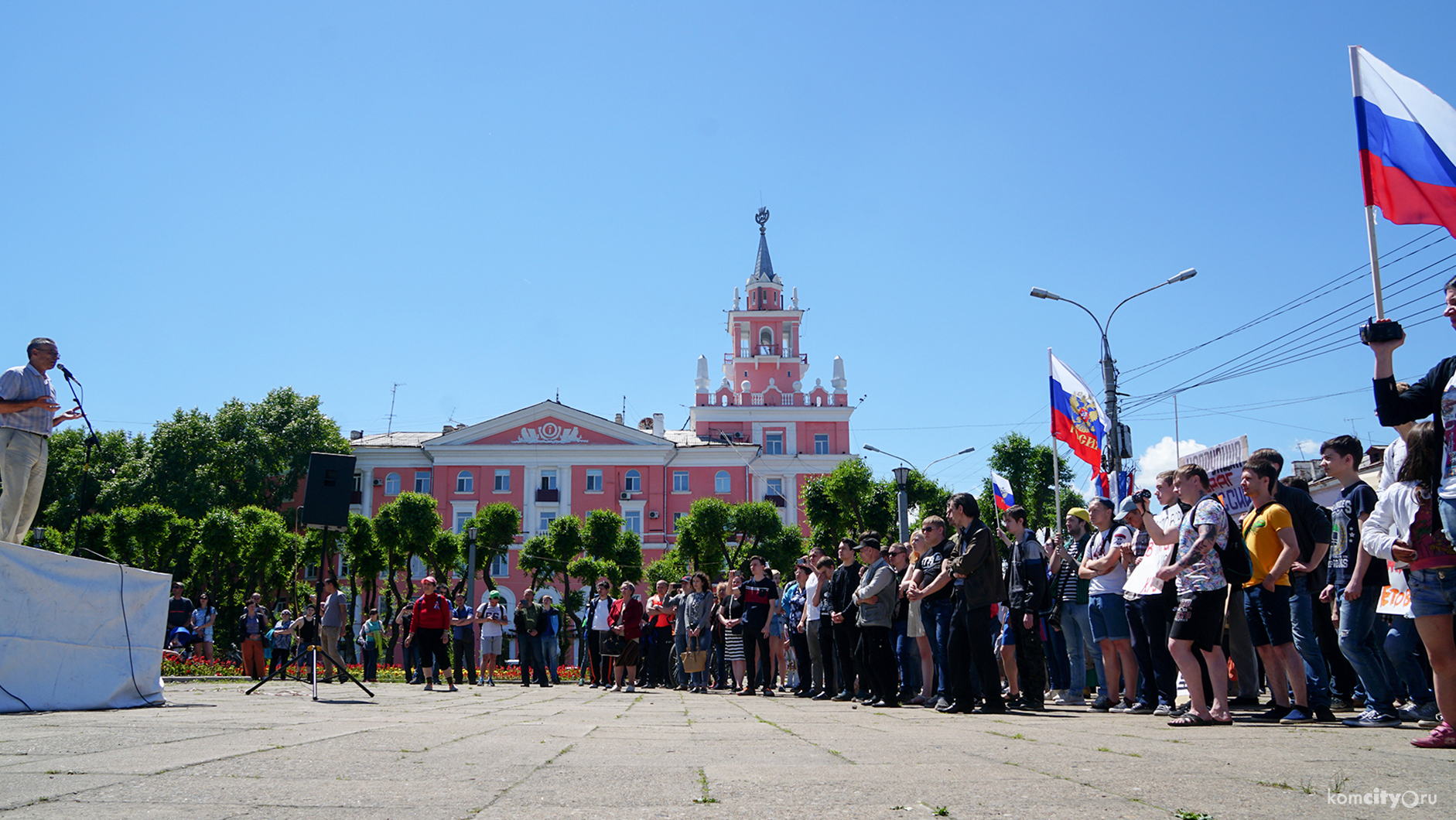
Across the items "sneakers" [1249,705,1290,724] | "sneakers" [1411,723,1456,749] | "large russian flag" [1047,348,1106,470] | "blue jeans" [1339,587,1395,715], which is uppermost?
"large russian flag" [1047,348,1106,470]

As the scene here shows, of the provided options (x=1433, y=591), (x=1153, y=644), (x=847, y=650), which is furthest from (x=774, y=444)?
(x=1433, y=591)

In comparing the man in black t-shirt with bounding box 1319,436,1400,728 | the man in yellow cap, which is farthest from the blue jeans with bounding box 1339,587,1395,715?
the man in yellow cap

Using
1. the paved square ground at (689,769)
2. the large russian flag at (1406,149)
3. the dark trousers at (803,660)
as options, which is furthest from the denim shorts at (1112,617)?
the dark trousers at (803,660)

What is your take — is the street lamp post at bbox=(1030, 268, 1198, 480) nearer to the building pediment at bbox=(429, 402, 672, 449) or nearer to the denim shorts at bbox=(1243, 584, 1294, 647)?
the denim shorts at bbox=(1243, 584, 1294, 647)

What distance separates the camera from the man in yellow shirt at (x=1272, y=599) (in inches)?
267

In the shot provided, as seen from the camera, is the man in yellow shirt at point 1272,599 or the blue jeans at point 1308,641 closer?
the man in yellow shirt at point 1272,599

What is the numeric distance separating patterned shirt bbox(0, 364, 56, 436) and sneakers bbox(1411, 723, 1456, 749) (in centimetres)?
A: 939

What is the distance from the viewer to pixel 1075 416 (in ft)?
55.7

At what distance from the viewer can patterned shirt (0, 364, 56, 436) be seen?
25.5 ft

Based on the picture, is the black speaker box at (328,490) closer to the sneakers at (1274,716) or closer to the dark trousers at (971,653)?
the dark trousers at (971,653)

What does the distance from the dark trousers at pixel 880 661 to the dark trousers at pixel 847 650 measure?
2.51ft

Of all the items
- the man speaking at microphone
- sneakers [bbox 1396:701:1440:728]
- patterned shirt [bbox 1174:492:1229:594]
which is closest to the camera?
sneakers [bbox 1396:701:1440:728]

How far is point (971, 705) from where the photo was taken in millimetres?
8328

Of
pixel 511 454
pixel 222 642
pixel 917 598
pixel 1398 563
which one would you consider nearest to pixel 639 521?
pixel 511 454
